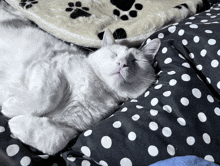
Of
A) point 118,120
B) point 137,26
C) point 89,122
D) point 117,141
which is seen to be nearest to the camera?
point 117,141

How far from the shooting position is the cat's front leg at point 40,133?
0.81 meters

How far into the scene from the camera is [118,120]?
894mm

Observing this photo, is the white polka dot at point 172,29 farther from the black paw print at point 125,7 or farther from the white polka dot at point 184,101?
the white polka dot at point 184,101

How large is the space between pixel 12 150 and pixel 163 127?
65cm

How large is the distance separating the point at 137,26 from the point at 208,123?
29.6 inches

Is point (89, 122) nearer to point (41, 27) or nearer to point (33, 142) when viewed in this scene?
point (33, 142)

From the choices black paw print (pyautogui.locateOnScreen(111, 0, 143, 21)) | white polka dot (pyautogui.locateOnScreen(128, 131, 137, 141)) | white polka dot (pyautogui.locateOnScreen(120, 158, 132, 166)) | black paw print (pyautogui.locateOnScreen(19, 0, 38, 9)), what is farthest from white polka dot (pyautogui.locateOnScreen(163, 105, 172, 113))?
black paw print (pyautogui.locateOnScreen(19, 0, 38, 9))

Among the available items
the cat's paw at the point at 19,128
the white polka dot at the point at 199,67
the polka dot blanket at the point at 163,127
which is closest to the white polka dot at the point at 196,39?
the polka dot blanket at the point at 163,127

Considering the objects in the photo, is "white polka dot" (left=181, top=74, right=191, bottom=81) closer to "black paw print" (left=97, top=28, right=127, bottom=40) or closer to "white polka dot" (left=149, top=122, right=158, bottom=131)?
"white polka dot" (left=149, top=122, right=158, bottom=131)

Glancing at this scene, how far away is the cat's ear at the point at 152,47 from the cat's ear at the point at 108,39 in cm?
22

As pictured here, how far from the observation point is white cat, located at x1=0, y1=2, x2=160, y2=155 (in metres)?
0.87

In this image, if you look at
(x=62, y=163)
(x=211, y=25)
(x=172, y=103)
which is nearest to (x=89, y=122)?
(x=62, y=163)

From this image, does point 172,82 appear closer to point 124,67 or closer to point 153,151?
point 124,67

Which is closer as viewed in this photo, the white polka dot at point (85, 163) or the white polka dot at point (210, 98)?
the white polka dot at point (85, 163)
